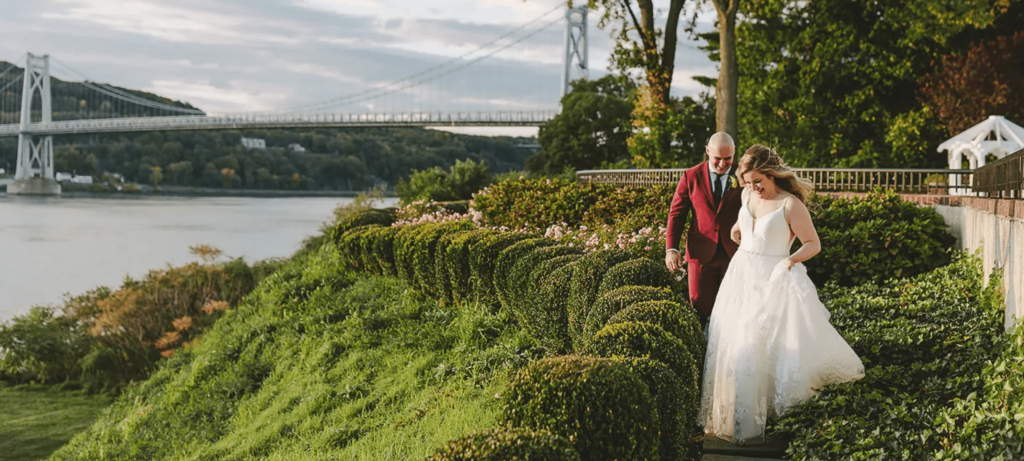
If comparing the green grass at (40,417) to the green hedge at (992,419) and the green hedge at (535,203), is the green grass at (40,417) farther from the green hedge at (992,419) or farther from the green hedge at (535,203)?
the green hedge at (992,419)

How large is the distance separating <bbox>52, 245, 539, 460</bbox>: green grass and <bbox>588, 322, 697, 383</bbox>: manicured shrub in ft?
4.22

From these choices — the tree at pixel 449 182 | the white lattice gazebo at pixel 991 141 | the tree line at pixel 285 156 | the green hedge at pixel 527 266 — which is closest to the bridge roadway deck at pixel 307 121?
the tree line at pixel 285 156

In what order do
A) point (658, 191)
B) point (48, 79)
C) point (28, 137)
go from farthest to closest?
point (48, 79)
point (28, 137)
point (658, 191)

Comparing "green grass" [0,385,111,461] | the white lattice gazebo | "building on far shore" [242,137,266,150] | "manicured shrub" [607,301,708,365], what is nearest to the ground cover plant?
"green grass" [0,385,111,461]

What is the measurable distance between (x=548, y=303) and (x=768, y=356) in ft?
7.08

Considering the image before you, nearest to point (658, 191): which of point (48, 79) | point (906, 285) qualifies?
point (906, 285)

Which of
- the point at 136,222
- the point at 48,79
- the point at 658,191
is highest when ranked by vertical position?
the point at 48,79

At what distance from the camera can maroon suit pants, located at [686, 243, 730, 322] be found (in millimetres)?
5137

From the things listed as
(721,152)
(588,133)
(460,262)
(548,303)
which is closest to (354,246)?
(460,262)

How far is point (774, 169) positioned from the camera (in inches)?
167

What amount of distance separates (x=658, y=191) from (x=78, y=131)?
138 feet

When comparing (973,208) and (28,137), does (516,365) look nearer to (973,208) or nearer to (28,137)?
(973,208)

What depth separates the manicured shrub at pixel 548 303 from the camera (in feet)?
19.4

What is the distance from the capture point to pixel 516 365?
6168 mm
